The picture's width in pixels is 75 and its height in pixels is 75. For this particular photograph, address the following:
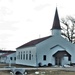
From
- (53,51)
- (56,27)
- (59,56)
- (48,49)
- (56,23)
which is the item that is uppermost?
(56,23)

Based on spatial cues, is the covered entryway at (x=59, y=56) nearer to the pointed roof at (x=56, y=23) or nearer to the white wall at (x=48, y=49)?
the white wall at (x=48, y=49)

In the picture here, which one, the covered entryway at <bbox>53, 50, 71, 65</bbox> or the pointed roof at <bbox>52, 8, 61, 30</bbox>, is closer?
the covered entryway at <bbox>53, 50, 71, 65</bbox>

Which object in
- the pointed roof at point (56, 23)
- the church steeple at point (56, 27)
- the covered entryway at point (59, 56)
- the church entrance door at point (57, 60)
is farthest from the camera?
the pointed roof at point (56, 23)

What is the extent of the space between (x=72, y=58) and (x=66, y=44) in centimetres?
336

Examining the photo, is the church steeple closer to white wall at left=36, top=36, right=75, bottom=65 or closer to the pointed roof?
the pointed roof

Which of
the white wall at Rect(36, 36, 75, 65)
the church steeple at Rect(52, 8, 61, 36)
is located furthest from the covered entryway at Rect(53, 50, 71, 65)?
the church steeple at Rect(52, 8, 61, 36)

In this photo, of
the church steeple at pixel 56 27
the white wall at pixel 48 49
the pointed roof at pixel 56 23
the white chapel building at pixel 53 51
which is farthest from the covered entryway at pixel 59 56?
the pointed roof at pixel 56 23

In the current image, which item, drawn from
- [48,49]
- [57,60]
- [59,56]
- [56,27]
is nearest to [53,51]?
[48,49]

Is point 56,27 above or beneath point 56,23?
beneath

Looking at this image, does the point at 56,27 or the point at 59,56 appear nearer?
the point at 59,56

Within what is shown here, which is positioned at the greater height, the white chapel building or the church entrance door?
the white chapel building

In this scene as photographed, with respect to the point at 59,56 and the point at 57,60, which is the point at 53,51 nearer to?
the point at 59,56

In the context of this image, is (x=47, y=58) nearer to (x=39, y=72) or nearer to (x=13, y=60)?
(x=39, y=72)

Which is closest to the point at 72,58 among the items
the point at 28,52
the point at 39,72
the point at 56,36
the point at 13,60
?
the point at 56,36
